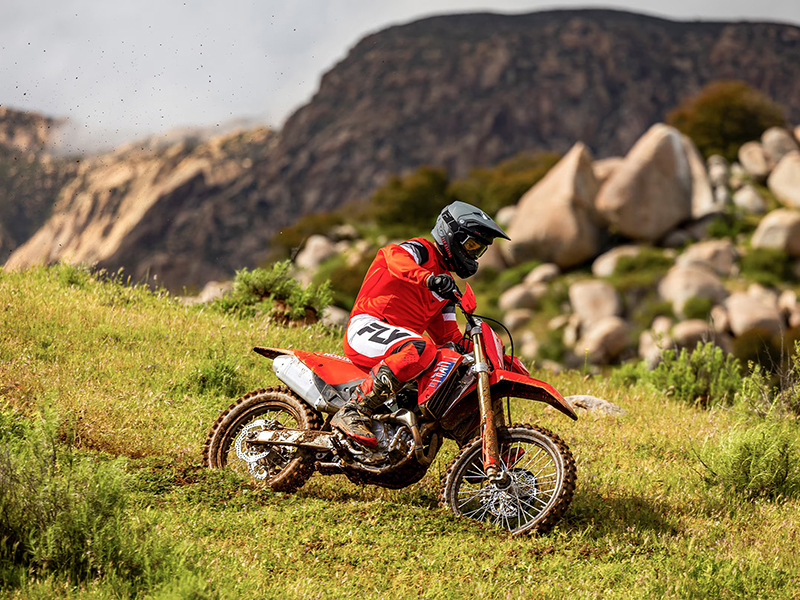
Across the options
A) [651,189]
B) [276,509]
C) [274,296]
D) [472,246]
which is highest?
[472,246]

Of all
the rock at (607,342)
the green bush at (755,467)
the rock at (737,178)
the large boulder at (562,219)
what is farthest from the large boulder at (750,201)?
the green bush at (755,467)

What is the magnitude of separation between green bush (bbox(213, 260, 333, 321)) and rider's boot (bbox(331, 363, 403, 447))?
6.15m

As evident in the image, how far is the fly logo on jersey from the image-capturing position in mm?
5539

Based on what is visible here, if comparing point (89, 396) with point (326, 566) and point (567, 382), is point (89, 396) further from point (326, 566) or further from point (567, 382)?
point (567, 382)

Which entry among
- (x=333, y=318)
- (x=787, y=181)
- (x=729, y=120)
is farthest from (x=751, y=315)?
(x=333, y=318)

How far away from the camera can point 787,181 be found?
5822 cm

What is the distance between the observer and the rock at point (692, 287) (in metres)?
48.2

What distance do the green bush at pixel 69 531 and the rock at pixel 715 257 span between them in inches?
2064

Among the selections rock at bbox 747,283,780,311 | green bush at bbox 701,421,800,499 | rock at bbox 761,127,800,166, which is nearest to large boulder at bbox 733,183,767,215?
rock at bbox 761,127,800,166

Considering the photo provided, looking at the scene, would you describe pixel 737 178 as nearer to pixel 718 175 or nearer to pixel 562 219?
pixel 718 175

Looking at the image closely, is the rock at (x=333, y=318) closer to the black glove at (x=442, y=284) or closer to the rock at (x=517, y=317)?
the black glove at (x=442, y=284)

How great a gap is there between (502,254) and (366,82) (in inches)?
5602

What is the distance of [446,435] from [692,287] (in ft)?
153

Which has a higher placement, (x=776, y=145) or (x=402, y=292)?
(x=402, y=292)
